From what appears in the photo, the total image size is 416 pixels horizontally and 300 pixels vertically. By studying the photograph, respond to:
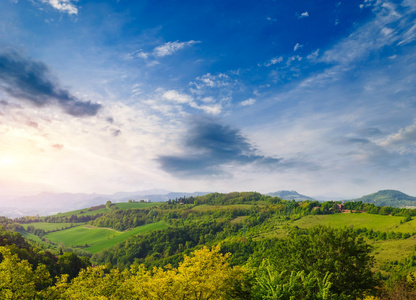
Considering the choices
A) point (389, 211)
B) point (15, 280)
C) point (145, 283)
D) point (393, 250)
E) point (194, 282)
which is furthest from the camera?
point (389, 211)

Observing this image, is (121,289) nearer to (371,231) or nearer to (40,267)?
(40,267)

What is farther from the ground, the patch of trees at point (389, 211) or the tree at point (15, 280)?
the patch of trees at point (389, 211)

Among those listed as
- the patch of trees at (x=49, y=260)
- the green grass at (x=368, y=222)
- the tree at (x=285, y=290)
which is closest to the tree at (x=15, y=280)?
the tree at (x=285, y=290)

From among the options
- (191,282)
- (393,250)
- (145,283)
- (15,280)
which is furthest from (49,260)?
(393,250)

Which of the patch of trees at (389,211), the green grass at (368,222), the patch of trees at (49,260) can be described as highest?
the patch of trees at (389,211)

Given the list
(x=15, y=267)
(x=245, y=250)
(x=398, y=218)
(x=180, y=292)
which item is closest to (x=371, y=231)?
(x=398, y=218)

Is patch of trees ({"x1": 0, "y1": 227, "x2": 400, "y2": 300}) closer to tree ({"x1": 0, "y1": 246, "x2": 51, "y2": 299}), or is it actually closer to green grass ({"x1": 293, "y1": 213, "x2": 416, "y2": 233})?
tree ({"x1": 0, "y1": 246, "x2": 51, "y2": 299})

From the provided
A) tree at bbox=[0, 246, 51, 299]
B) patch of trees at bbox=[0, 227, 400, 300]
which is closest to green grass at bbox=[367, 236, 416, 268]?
patch of trees at bbox=[0, 227, 400, 300]

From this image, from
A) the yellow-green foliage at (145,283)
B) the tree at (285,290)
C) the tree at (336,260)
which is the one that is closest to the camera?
the yellow-green foliage at (145,283)

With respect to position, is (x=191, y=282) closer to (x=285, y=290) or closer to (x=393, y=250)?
(x=285, y=290)

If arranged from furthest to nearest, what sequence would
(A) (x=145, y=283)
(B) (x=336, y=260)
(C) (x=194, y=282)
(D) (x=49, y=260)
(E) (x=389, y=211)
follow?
(E) (x=389, y=211) → (D) (x=49, y=260) → (B) (x=336, y=260) → (A) (x=145, y=283) → (C) (x=194, y=282)

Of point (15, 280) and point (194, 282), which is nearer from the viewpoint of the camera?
point (194, 282)

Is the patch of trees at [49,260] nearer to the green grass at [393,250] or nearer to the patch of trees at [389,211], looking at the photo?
the green grass at [393,250]

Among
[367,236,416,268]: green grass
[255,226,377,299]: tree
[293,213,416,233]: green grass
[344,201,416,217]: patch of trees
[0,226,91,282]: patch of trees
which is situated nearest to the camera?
[255,226,377,299]: tree
